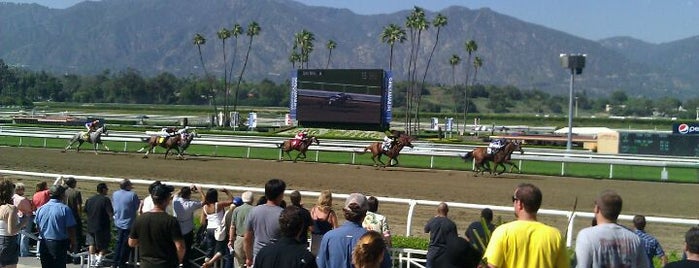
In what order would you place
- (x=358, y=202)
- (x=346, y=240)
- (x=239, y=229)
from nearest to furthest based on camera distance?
(x=346, y=240)
(x=358, y=202)
(x=239, y=229)

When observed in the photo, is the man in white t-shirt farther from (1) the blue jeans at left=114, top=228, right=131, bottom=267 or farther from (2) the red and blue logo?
(2) the red and blue logo

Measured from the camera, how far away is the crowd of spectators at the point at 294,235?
3812 mm

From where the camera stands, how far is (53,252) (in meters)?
6.58

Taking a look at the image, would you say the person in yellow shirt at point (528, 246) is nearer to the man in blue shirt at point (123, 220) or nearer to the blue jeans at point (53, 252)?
the blue jeans at point (53, 252)

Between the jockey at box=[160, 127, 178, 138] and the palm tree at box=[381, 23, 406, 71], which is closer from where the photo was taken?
the jockey at box=[160, 127, 178, 138]

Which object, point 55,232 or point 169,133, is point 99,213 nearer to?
point 55,232

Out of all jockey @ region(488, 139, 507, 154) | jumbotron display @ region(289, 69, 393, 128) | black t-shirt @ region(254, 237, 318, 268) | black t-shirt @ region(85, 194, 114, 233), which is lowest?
black t-shirt @ region(85, 194, 114, 233)

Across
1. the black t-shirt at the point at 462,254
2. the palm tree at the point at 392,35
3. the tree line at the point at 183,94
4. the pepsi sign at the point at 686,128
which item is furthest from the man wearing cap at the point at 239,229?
the tree line at the point at 183,94

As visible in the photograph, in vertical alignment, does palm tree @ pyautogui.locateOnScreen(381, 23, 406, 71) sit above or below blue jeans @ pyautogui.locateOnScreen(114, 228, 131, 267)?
above

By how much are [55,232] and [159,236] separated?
1775mm

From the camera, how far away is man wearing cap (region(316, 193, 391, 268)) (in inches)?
171

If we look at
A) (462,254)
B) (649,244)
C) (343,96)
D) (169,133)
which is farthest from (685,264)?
(343,96)

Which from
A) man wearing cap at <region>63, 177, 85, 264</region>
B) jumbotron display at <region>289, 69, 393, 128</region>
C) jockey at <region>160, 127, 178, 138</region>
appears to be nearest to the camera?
man wearing cap at <region>63, 177, 85, 264</region>

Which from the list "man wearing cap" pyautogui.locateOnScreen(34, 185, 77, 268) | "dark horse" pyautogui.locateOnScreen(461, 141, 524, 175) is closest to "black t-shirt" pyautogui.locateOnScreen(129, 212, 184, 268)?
"man wearing cap" pyautogui.locateOnScreen(34, 185, 77, 268)
